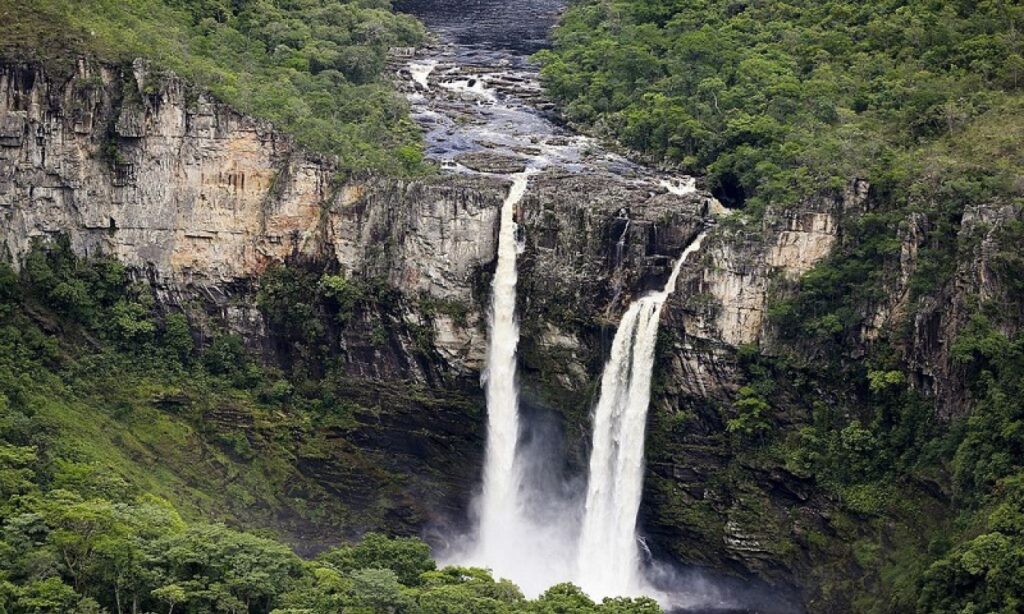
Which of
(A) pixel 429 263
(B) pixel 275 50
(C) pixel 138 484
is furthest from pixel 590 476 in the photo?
(B) pixel 275 50

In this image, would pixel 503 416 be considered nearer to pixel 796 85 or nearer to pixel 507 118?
pixel 507 118

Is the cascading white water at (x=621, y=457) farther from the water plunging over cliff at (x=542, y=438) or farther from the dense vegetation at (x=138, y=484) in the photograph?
the dense vegetation at (x=138, y=484)

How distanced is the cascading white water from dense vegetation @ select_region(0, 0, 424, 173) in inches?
394

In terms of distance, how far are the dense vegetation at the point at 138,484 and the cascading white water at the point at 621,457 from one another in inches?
310

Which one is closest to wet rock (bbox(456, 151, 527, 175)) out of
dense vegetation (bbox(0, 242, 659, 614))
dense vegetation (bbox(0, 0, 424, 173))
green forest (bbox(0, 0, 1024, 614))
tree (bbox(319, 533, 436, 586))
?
dense vegetation (bbox(0, 0, 424, 173))

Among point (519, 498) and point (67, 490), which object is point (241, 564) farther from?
point (519, 498)

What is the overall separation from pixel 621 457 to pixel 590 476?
131 centimetres

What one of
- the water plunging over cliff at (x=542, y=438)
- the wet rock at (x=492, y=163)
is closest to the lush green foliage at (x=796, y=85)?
the water plunging over cliff at (x=542, y=438)

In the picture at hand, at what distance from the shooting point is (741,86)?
72.1 metres

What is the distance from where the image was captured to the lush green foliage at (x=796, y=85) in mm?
64562

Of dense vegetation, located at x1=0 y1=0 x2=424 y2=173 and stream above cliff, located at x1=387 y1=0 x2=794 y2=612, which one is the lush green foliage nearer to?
stream above cliff, located at x1=387 y1=0 x2=794 y2=612

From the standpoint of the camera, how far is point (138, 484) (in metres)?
61.3

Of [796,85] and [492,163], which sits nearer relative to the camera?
[492,163]

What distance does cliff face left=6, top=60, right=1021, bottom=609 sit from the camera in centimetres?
6250
